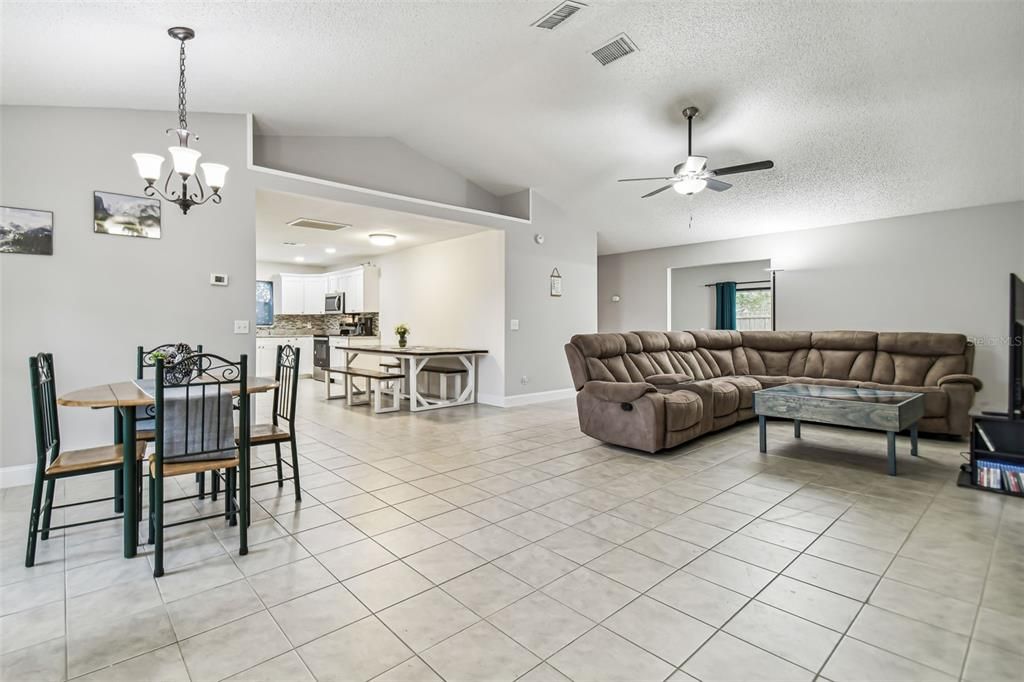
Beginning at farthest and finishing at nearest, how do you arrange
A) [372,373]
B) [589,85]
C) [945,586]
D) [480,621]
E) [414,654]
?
[372,373] → [589,85] → [945,586] → [480,621] → [414,654]

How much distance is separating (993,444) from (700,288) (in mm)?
6724

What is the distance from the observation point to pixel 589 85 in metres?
4.54

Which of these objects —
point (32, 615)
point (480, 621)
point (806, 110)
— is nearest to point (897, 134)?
point (806, 110)

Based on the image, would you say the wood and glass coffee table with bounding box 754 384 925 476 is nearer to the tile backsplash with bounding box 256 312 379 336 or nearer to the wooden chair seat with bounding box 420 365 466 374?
the wooden chair seat with bounding box 420 365 466 374

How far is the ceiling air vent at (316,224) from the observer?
20.0 feet

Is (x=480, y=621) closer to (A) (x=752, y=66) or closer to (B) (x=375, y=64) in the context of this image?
(B) (x=375, y=64)

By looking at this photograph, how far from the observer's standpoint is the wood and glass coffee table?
3.66 m

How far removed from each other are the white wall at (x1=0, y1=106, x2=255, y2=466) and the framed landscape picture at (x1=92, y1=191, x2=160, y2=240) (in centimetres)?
5

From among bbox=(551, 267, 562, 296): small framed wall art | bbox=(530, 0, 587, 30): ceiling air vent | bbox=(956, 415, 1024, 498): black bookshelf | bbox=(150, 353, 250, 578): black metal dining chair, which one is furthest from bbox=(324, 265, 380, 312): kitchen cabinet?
bbox=(956, 415, 1024, 498): black bookshelf

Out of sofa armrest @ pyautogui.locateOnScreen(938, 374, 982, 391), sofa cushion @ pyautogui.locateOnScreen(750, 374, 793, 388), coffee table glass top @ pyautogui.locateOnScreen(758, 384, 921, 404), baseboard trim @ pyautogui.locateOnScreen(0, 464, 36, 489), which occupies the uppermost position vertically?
sofa armrest @ pyautogui.locateOnScreen(938, 374, 982, 391)

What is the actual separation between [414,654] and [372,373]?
5.14m

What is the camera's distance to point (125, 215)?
3.85 meters

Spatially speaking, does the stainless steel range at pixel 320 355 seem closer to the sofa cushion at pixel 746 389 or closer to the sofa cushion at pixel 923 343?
the sofa cushion at pixel 746 389

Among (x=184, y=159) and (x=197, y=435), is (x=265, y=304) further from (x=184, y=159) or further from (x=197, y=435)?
(x=197, y=435)
